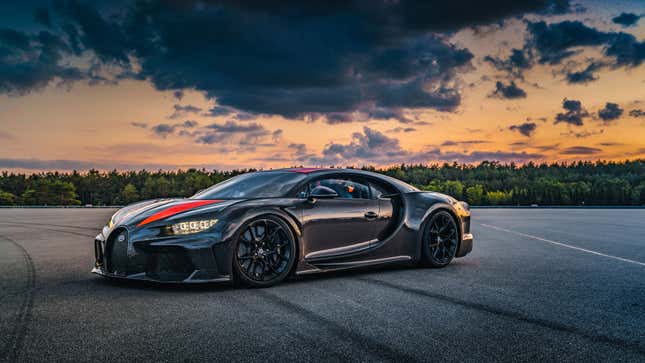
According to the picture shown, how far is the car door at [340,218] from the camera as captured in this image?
6500 mm

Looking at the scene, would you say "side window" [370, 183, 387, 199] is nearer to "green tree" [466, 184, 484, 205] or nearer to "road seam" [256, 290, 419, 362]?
"road seam" [256, 290, 419, 362]

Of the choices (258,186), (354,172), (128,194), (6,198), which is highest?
(128,194)

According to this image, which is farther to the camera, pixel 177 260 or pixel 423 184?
pixel 423 184

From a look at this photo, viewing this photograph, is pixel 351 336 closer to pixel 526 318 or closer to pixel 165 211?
pixel 526 318

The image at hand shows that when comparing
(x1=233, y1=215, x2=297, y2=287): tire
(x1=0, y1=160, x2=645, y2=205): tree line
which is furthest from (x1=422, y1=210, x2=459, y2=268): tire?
(x1=0, y1=160, x2=645, y2=205): tree line

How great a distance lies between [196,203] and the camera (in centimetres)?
629

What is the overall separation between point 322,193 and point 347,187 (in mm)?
702

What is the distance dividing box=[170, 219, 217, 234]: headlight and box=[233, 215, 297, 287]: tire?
1.02 ft

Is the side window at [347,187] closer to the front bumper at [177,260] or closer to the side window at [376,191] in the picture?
the side window at [376,191]

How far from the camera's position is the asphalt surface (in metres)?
3.63

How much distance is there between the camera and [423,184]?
622 ft

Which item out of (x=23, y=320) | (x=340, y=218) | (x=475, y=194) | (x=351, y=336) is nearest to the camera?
(x=351, y=336)

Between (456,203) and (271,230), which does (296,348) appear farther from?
(456,203)

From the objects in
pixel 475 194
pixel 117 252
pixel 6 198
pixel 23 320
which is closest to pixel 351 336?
pixel 23 320
